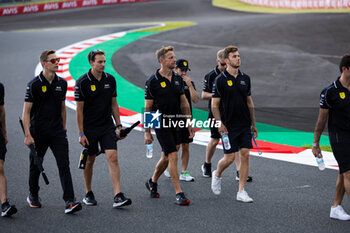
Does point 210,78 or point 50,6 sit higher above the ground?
point 50,6

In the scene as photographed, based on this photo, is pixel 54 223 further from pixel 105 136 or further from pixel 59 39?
pixel 59 39

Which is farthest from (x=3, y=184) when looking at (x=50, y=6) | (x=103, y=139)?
(x=50, y=6)

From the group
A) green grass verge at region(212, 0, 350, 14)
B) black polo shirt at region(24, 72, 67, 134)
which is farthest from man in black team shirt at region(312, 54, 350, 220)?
green grass verge at region(212, 0, 350, 14)

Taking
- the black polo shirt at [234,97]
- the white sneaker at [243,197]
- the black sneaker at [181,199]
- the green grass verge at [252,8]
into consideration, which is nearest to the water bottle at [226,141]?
the black polo shirt at [234,97]

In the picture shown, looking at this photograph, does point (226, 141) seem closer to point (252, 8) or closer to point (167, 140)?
point (167, 140)

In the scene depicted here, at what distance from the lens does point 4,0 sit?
1602 inches

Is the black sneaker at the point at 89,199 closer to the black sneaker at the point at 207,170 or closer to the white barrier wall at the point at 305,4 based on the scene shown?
the black sneaker at the point at 207,170

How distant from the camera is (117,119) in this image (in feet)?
23.5

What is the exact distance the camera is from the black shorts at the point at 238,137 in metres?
7.16

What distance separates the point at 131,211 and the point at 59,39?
18.0 meters

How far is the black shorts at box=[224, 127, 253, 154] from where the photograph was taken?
716 centimetres

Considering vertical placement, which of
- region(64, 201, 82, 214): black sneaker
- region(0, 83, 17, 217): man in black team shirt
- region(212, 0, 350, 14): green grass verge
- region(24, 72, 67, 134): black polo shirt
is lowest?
region(64, 201, 82, 214): black sneaker

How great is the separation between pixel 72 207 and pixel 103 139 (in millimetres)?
1025

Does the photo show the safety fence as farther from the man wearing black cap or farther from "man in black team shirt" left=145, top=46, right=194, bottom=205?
"man in black team shirt" left=145, top=46, right=194, bottom=205
